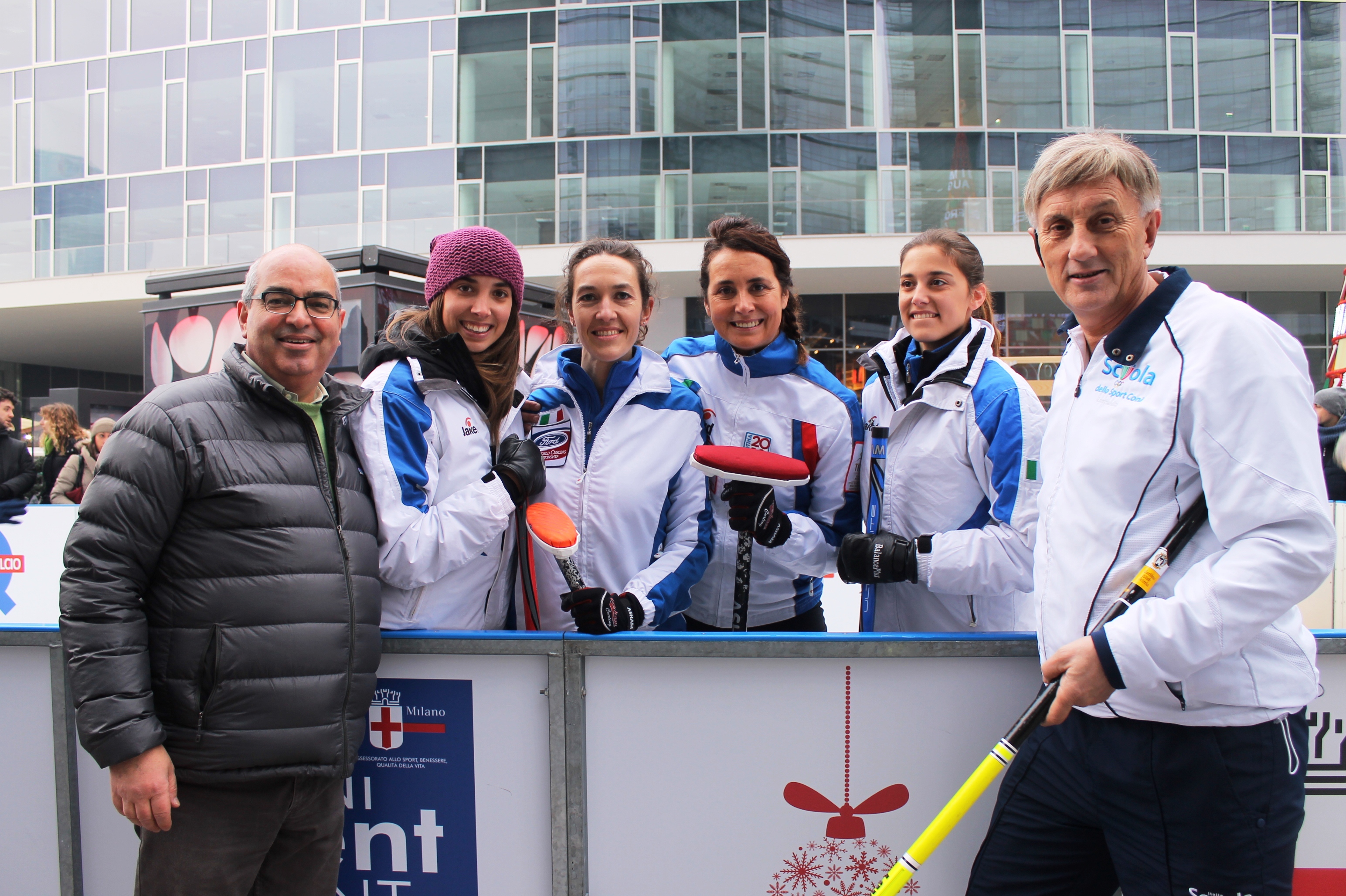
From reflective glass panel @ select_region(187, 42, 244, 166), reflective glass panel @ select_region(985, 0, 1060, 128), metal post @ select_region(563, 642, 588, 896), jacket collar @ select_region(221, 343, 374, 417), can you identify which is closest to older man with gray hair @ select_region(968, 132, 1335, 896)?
metal post @ select_region(563, 642, 588, 896)

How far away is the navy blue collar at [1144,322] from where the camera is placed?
1.62 m

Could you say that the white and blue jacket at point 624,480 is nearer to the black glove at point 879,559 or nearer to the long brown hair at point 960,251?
the black glove at point 879,559

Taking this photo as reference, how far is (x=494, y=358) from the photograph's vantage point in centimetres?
243

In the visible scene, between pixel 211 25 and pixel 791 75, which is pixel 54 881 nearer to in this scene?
pixel 791 75

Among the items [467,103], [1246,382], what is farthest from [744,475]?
[467,103]

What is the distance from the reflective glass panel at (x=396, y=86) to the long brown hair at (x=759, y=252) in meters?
18.1

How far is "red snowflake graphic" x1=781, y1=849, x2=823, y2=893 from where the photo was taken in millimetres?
2156

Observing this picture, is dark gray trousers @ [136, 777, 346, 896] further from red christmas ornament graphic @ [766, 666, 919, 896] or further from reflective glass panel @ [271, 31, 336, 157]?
reflective glass panel @ [271, 31, 336, 157]

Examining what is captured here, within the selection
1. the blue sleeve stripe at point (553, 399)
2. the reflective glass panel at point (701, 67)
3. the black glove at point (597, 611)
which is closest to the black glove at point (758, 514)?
the black glove at point (597, 611)

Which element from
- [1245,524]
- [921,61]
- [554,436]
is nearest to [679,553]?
[554,436]

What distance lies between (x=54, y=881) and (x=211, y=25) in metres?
22.9

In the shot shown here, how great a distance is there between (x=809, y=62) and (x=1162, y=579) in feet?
59.2

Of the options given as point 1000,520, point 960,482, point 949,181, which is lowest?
point 1000,520

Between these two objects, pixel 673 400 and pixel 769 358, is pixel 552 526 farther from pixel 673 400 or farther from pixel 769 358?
pixel 769 358
